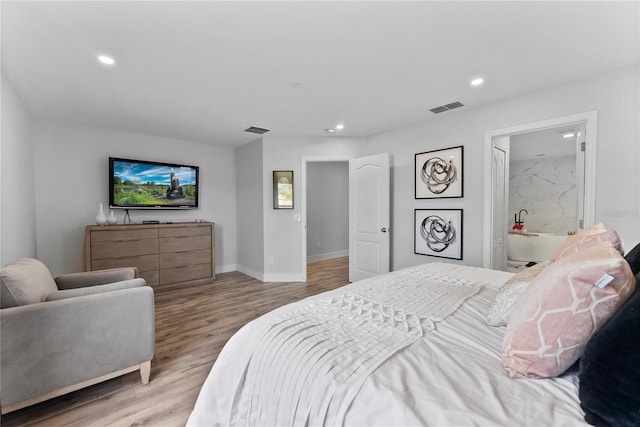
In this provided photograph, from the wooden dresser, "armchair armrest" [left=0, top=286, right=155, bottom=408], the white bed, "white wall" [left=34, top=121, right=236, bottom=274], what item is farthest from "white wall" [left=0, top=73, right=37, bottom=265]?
the white bed

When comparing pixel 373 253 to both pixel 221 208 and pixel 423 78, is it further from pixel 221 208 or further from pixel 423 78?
pixel 221 208

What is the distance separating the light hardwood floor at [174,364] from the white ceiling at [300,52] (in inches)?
93.8

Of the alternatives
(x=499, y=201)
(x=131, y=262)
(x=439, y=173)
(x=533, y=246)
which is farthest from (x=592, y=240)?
(x=131, y=262)

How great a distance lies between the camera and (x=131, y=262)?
3740 mm

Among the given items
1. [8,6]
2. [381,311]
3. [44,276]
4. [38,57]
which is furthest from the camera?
[38,57]

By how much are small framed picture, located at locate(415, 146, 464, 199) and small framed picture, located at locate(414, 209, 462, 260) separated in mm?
234

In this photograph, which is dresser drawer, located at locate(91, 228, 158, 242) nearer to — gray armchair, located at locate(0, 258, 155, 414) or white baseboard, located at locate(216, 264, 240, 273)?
white baseboard, located at locate(216, 264, 240, 273)

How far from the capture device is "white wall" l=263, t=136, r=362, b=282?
4.48 m

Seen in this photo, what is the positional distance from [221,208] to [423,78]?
13.2 ft

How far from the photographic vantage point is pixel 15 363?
1.45 metres

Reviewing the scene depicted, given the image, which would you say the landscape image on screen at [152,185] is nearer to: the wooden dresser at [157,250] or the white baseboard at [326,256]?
the wooden dresser at [157,250]

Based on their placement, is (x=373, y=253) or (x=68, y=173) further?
(x=373, y=253)

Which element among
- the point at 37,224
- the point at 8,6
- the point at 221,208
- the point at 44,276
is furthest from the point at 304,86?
the point at 37,224

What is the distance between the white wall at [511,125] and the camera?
89.4 inches
